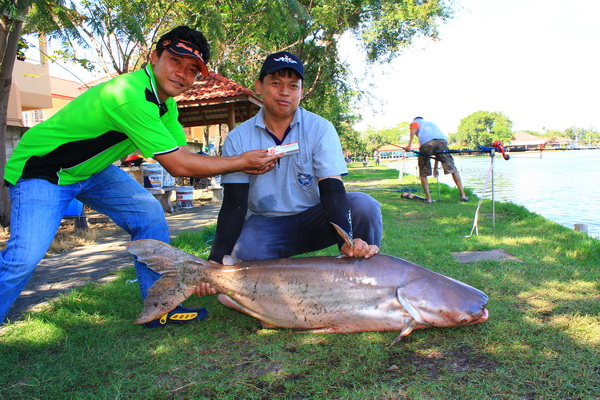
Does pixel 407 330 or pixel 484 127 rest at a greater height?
pixel 484 127

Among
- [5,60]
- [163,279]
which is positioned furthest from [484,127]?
[163,279]

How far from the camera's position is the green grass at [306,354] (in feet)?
6.84

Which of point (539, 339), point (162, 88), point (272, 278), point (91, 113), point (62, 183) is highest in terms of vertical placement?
point (162, 88)

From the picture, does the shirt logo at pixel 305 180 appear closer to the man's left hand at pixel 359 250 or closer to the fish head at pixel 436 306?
the man's left hand at pixel 359 250

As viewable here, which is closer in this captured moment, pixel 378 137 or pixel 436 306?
pixel 436 306

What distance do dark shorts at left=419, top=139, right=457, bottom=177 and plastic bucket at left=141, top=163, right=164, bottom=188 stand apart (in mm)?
5566

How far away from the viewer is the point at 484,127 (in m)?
148

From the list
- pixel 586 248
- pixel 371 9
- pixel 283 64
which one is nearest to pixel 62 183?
pixel 283 64

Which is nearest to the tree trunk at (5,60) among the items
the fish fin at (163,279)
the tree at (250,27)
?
the tree at (250,27)

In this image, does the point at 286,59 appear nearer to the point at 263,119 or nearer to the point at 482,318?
the point at 263,119

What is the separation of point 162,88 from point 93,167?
0.70 metres

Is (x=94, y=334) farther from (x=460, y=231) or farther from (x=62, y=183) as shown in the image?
(x=460, y=231)

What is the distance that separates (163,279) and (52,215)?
0.78 m

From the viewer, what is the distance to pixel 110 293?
3.58 meters
